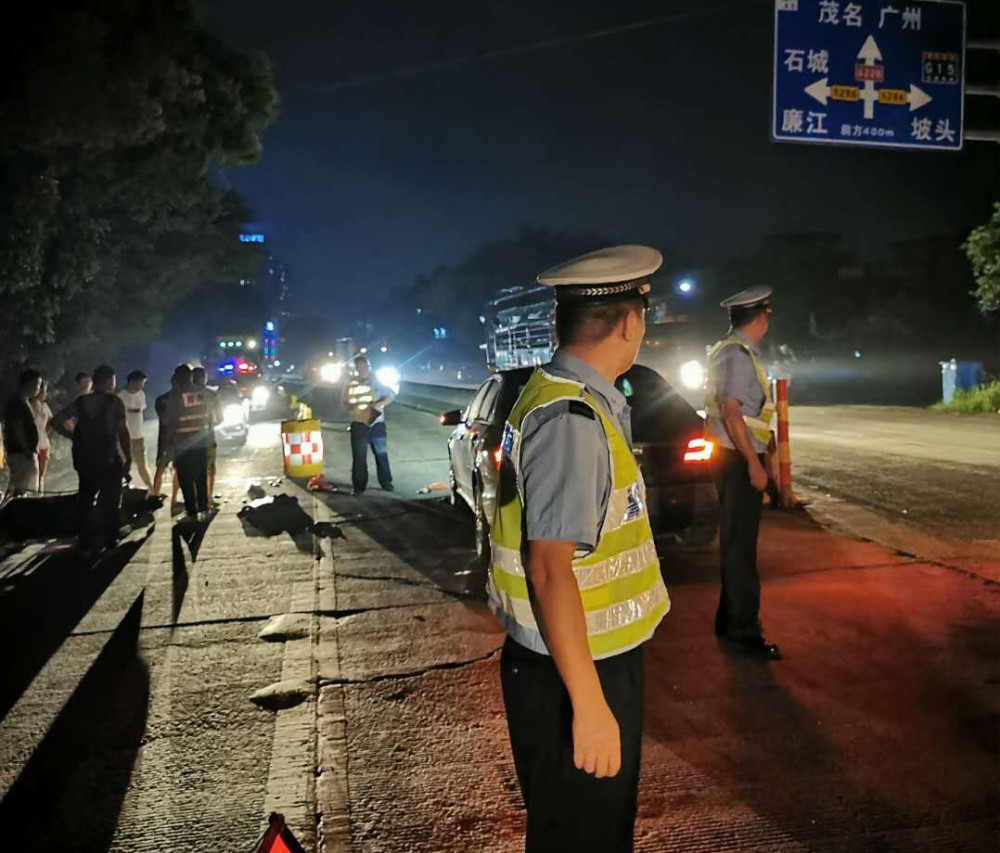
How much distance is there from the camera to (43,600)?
7.07 metres

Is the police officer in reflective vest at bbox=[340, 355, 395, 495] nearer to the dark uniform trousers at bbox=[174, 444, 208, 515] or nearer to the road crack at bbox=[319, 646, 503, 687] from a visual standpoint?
the dark uniform trousers at bbox=[174, 444, 208, 515]

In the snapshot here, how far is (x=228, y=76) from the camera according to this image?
19.5 m

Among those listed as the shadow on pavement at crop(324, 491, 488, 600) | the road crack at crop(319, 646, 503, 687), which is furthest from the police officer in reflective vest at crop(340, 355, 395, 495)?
the road crack at crop(319, 646, 503, 687)

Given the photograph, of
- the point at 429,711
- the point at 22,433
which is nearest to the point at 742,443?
the point at 429,711

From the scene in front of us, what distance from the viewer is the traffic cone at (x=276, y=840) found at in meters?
2.27

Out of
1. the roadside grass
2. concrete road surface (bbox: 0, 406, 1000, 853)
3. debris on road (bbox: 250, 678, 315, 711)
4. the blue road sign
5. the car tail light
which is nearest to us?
concrete road surface (bbox: 0, 406, 1000, 853)

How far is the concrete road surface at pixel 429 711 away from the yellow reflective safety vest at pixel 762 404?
1.27 meters

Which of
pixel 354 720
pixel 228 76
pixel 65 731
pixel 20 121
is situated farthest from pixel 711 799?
pixel 228 76

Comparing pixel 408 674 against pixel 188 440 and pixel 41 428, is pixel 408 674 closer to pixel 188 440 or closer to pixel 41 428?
pixel 188 440

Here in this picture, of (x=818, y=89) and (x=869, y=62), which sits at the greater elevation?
(x=869, y=62)

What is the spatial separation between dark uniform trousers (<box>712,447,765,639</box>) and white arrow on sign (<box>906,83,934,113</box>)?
8.37 metres

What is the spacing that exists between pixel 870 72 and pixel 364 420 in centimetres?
751

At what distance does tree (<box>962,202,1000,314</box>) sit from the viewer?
2248cm

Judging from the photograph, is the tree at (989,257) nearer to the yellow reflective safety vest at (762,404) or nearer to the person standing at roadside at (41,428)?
the yellow reflective safety vest at (762,404)
